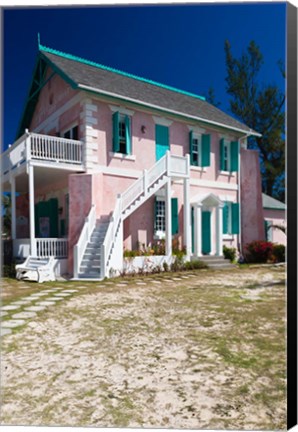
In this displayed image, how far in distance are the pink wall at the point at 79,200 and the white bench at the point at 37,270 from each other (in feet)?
4.42

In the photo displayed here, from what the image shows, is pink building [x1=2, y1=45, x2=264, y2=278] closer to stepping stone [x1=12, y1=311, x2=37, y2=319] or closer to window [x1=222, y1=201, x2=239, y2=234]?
window [x1=222, y1=201, x2=239, y2=234]

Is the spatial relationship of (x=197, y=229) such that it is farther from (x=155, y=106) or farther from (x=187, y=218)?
(x=155, y=106)

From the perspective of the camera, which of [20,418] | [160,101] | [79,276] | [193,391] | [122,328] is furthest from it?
[160,101]

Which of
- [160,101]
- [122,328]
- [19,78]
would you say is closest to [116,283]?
[122,328]

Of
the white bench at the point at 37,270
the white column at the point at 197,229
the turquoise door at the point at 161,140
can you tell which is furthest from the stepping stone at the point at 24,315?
the turquoise door at the point at 161,140

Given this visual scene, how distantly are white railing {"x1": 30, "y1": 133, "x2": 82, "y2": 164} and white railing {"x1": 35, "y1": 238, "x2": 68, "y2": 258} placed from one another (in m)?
2.38

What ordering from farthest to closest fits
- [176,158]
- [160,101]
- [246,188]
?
[246,188] → [160,101] → [176,158]

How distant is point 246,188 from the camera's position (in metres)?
13.4

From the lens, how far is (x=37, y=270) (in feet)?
26.3

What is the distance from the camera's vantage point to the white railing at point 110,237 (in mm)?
8273

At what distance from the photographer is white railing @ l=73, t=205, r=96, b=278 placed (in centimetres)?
844

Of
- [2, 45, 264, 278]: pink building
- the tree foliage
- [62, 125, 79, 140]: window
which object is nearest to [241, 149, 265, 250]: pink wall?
[2, 45, 264, 278]: pink building

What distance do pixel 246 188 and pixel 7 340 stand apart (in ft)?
37.8

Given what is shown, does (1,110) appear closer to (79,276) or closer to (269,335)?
(269,335)
